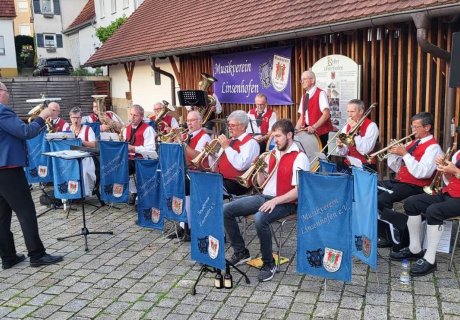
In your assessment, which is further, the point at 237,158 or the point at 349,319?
the point at 237,158

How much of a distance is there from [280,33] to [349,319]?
5.49 meters

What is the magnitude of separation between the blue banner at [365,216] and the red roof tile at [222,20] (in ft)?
8.47

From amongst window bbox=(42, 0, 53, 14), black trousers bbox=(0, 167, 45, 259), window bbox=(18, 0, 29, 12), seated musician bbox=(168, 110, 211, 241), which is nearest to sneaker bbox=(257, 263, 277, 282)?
seated musician bbox=(168, 110, 211, 241)

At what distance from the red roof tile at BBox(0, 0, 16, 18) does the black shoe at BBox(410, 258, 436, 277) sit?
3893cm

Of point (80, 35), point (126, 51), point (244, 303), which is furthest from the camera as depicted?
point (80, 35)

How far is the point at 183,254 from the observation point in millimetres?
5527

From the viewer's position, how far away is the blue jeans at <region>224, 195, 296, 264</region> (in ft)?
15.3

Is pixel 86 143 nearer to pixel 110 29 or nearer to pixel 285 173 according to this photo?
pixel 285 173

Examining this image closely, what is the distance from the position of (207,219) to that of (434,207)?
216 centimetres

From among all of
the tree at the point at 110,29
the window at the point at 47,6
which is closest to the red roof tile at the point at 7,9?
the window at the point at 47,6

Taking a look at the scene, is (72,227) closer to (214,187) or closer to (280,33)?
(214,187)

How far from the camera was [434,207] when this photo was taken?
461 cm

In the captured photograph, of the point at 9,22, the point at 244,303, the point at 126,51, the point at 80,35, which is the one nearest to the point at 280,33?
the point at 244,303

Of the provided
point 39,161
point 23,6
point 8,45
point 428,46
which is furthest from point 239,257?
point 23,6
